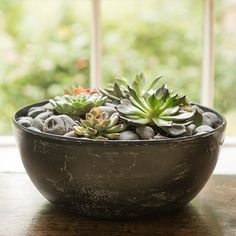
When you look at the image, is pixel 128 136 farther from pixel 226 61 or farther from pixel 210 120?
pixel 226 61

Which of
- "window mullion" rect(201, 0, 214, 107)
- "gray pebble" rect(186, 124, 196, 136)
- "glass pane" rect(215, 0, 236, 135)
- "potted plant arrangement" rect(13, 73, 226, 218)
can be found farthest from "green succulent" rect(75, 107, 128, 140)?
"glass pane" rect(215, 0, 236, 135)

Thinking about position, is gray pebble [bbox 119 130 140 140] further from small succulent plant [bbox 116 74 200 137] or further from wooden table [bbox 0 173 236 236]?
wooden table [bbox 0 173 236 236]

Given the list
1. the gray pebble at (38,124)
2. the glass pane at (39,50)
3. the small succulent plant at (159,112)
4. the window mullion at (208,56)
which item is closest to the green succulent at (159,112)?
the small succulent plant at (159,112)

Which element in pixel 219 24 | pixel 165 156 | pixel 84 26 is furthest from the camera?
pixel 84 26

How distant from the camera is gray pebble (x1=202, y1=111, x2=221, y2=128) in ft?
3.37

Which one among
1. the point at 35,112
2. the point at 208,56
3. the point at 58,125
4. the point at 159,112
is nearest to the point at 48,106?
the point at 35,112

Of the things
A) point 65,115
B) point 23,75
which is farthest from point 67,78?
point 65,115

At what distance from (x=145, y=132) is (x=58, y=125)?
14 centimetres

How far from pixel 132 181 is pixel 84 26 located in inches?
58.9

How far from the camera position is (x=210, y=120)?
1035mm

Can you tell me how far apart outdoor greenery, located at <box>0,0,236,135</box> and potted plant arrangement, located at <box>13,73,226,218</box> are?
1.22 metres

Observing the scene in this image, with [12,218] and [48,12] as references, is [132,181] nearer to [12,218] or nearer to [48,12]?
[12,218]

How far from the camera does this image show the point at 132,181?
897 mm

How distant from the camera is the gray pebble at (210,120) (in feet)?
3.37
